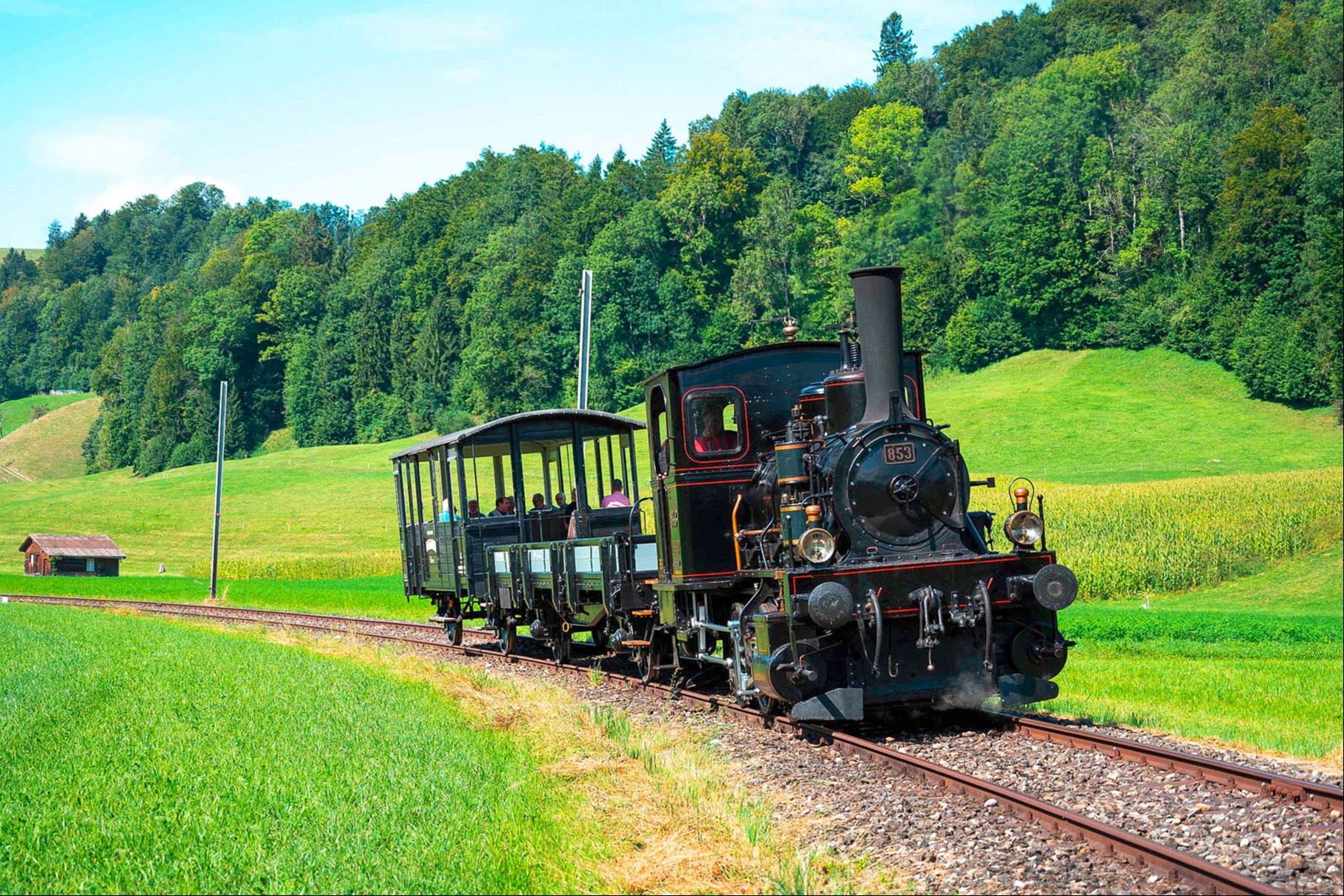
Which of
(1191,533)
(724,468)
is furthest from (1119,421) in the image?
(724,468)

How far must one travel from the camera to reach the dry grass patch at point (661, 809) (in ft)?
21.0

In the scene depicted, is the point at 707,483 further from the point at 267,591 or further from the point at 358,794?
the point at 267,591

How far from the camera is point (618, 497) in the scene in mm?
19156

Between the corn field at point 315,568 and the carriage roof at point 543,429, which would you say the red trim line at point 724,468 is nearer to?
the carriage roof at point 543,429

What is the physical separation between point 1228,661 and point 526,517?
34.5 feet

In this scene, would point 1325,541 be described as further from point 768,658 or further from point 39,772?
point 39,772

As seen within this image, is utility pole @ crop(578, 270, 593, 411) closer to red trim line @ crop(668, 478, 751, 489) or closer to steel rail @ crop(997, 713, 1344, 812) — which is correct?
red trim line @ crop(668, 478, 751, 489)

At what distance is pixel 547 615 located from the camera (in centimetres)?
1852

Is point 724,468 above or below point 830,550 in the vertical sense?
above

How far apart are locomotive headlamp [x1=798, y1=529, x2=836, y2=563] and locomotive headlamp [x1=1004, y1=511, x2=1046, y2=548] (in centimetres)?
173

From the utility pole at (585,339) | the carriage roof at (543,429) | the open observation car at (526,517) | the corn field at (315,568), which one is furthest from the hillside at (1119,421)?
the carriage roof at (543,429)

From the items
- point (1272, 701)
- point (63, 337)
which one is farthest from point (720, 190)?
point (63, 337)

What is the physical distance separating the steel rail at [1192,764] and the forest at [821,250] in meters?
4.02

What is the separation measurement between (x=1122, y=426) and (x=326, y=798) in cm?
5108
